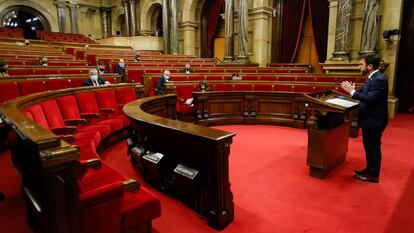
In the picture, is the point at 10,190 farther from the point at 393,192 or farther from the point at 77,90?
the point at 393,192

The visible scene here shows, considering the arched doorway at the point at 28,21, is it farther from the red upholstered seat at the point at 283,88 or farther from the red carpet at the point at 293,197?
the red carpet at the point at 293,197

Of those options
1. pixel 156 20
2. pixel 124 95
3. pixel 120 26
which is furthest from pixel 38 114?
pixel 120 26

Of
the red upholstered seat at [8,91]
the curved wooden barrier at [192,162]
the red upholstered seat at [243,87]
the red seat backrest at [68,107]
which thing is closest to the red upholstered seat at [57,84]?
the red upholstered seat at [8,91]

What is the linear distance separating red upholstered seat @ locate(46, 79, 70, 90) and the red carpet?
1.38 m

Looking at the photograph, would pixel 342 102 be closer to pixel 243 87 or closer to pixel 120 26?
pixel 243 87

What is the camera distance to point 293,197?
255 cm

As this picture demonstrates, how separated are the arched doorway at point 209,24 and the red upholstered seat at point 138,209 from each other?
1243 centimetres

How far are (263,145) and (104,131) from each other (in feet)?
7.25

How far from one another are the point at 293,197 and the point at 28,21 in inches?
891

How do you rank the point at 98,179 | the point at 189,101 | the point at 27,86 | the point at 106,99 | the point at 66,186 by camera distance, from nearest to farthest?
1. the point at 66,186
2. the point at 98,179
3. the point at 27,86
4. the point at 106,99
5. the point at 189,101

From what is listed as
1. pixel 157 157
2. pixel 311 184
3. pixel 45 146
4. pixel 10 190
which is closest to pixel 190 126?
pixel 157 157

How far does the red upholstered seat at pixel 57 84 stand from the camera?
4.39m

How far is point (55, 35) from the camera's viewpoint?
49.0 feet

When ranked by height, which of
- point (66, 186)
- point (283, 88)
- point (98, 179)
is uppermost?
point (283, 88)
